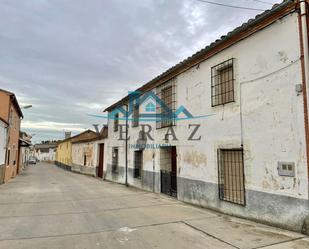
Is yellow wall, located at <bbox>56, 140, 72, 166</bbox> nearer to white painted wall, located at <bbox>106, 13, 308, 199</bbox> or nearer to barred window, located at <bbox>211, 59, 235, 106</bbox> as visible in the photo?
white painted wall, located at <bbox>106, 13, 308, 199</bbox>

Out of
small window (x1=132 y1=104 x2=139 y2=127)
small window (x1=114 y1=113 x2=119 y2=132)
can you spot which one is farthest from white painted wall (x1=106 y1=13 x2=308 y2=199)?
small window (x1=114 y1=113 x2=119 y2=132)

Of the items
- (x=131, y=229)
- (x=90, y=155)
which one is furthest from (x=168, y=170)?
(x=90, y=155)

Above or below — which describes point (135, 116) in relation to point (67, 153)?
above

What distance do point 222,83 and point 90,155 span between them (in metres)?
18.6

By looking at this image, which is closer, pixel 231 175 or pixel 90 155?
pixel 231 175

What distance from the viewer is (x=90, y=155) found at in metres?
23.9

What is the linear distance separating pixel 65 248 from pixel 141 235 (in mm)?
1535

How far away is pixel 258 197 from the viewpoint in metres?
6.12

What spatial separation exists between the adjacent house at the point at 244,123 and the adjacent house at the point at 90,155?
10891 mm

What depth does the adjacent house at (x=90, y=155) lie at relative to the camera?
21.2 meters

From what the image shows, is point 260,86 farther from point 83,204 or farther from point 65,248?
point 83,204

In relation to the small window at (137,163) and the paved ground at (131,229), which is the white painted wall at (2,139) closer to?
the paved ground at (131,229)

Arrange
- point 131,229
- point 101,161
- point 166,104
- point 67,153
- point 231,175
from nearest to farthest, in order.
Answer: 1. point 131,229
2. point 231,175
3. point 166,104
4. point 101,161
5. point 67,153

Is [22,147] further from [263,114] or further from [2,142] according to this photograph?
[263,114]
